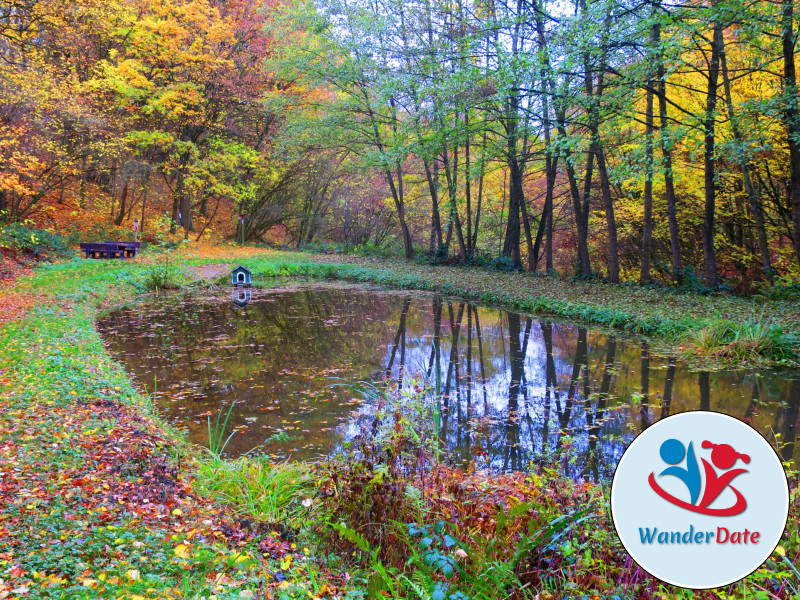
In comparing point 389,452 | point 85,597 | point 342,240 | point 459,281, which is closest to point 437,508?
point 389,452

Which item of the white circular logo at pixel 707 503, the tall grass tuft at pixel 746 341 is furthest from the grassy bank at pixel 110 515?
the tall grass tuft at pixel 746 341

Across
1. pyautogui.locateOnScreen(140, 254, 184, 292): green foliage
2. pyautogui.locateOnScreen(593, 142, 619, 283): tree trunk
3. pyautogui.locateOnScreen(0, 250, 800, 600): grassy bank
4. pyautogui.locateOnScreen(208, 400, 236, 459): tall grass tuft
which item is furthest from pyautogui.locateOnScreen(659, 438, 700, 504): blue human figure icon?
pyautogui.locateOnScreen(140, 254, 184, 292): green foliage

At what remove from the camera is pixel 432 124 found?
15.8 m

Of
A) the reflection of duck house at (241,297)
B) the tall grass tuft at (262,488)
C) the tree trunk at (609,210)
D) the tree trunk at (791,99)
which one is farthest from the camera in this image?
the reflection of duck house at (241,297)

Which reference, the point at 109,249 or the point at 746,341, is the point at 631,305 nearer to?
the point at 746,341

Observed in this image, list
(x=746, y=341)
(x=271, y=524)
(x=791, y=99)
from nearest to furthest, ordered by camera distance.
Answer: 1. (x=271, y=524)
2. (x=746, y=341)
3. (x=791, y=99)

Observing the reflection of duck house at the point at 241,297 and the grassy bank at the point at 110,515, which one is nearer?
the grassy bank at the point at 110,515

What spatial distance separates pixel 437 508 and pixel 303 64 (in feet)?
64.3

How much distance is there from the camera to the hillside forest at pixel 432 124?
10.3m

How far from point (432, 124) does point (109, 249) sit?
12746 millimetres

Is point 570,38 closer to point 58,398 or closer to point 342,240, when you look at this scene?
point 58,398

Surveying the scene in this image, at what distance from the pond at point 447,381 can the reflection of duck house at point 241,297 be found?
4.52 ft

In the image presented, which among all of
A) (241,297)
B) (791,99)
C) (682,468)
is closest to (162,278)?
(241,297)

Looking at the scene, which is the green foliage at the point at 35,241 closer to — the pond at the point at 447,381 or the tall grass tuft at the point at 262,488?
the pond at the point at 447,381
